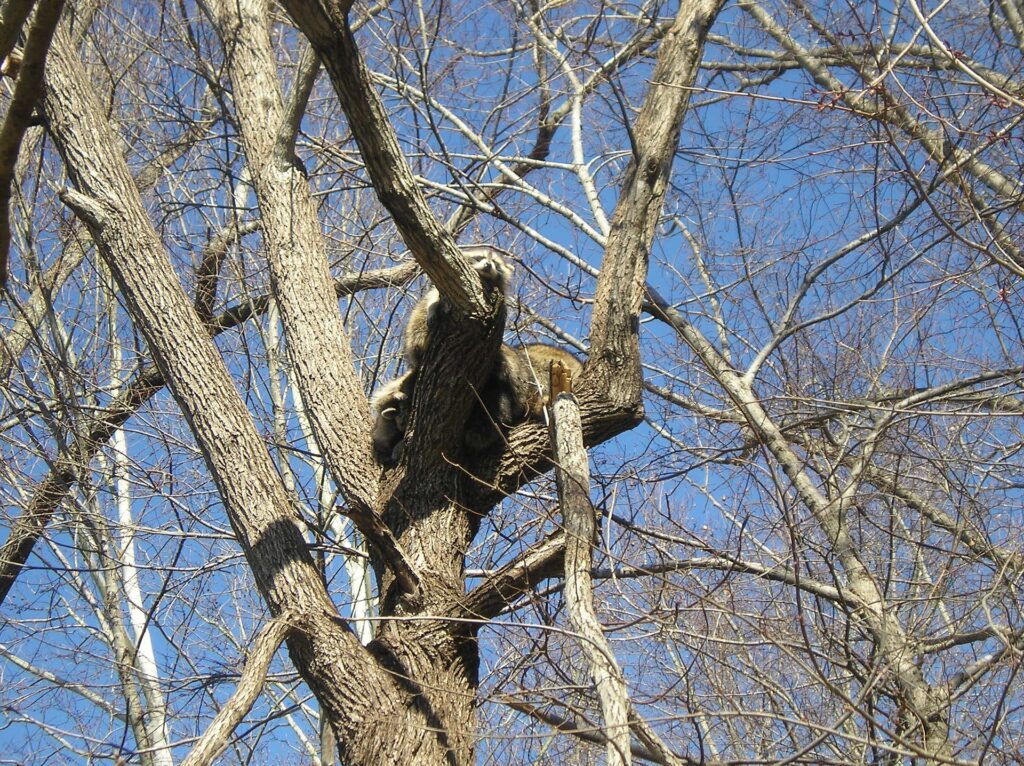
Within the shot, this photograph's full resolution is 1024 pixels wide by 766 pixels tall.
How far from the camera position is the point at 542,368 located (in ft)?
17.1

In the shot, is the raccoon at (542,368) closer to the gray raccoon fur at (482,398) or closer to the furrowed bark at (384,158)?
the gray raccoon fur at (482,398)

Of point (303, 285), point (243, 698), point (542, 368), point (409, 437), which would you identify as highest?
point (303, 285)

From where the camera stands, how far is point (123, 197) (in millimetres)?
4344

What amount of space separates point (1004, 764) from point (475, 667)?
6.53 feet

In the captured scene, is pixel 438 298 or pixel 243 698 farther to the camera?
pixel 438 298

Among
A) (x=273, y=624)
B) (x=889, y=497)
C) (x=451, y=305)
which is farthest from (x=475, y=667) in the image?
(x=889, y=497)

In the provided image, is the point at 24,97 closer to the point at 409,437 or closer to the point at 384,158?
the point at 384,158

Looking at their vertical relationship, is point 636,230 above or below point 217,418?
below

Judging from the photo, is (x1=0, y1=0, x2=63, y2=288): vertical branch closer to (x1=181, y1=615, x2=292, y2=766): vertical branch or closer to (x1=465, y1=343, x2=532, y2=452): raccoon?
(x1=181, y1=615, x2=292, y2=766): vertical branch

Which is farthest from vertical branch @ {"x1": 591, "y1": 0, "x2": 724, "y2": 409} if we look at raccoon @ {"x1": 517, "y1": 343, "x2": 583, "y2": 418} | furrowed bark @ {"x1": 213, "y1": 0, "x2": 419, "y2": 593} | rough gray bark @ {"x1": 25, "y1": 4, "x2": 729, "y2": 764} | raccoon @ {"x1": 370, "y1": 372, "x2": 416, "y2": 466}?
furrowed bark @ {"x1": 213, "y1": 0, "x2": 419, "y2": 593}

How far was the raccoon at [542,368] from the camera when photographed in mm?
4379

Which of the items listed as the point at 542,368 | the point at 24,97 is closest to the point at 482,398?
the point at 542,368

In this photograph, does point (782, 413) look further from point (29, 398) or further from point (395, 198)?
point (29, 398)

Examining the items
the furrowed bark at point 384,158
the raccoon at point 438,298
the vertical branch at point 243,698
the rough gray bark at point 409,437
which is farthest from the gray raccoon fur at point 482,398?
the vertical branch at point 243,698
